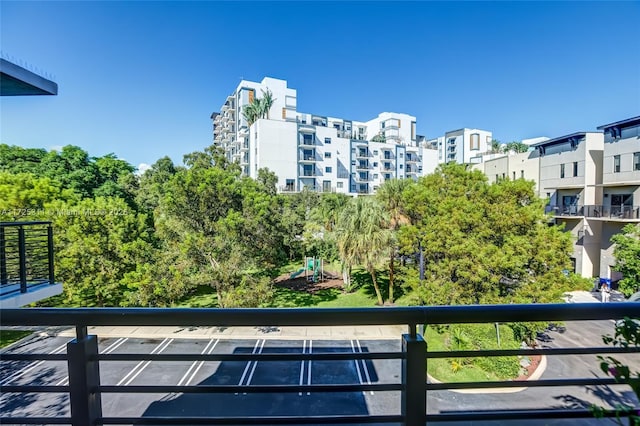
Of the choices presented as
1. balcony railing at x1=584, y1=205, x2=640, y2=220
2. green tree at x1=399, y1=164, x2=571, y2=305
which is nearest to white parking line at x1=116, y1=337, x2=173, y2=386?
green tree at x1=399, y1=164, x2=571, y2=305

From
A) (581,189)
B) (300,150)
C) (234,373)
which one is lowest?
(234,373)

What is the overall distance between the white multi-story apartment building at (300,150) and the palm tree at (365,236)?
56.7ft

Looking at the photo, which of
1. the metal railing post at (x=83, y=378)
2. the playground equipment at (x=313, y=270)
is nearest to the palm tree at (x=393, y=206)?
the playground equipment at (x=313, y=270)

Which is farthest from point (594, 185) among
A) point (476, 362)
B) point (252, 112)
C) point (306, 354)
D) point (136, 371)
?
point (252, 112)

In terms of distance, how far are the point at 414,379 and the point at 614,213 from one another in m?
19.3

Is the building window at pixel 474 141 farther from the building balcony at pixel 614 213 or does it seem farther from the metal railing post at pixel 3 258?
the metal railing post at pixel 3 258

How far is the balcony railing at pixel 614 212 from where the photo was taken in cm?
1431

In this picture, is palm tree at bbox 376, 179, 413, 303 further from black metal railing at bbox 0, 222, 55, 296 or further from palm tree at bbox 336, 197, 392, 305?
black metal railing at bbox 0, 222, 55, 296

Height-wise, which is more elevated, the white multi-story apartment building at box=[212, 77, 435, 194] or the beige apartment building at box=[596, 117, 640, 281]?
the white multi-story apartment building at box=[212, 77, 435, 194]

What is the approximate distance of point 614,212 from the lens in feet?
50.1

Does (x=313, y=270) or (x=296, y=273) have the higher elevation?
(x=313, y=270)

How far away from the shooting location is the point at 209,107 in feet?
132

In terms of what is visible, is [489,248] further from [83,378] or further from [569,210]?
[569,210]

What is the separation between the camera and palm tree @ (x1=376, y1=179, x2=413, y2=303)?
12.0m
